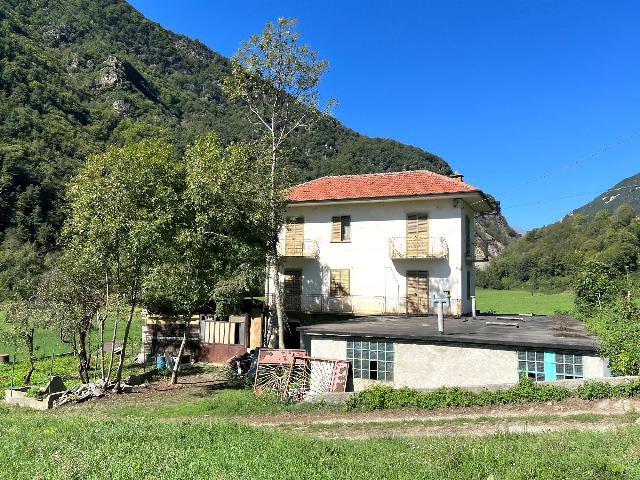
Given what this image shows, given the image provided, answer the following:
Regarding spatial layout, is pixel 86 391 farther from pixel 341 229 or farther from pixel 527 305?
pixel 527 305

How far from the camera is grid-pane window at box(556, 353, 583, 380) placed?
13922mm

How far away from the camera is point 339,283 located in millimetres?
26672

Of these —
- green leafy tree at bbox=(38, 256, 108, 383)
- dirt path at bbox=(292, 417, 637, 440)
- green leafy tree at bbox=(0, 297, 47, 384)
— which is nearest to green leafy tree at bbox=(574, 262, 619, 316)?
dirt path at bbox=(292, 417, 637, 440)

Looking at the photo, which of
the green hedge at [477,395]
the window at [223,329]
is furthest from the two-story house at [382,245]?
the green hedge at [477,395]

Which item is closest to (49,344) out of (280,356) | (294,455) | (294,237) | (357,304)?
(294,237)

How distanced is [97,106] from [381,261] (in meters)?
88.0

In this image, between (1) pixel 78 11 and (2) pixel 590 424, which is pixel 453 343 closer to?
(2) pixel 590 424

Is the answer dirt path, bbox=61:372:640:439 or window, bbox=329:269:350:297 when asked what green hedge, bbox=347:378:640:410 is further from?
window, bbox=329:269:350:297

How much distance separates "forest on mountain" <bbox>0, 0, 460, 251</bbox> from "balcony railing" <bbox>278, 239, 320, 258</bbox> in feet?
60.8

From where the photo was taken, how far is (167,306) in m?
26.2

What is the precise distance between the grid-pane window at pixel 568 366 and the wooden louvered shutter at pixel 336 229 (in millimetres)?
14505

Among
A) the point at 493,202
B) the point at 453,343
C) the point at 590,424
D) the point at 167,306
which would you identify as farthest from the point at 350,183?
the point at 590,424

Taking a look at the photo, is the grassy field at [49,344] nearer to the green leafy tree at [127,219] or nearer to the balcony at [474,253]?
the green leafy tree at [127,219]

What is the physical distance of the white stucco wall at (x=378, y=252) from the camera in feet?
80.6
